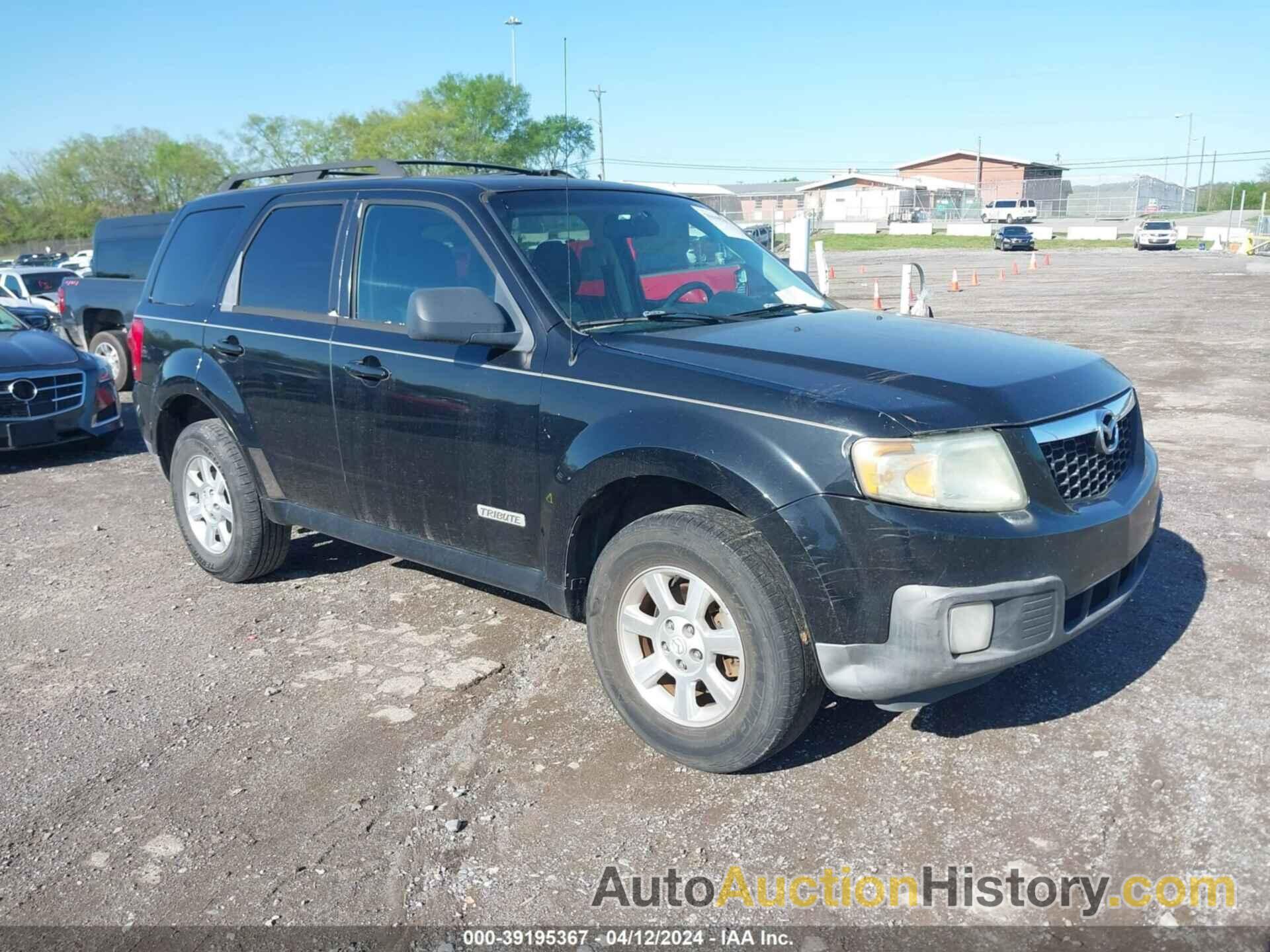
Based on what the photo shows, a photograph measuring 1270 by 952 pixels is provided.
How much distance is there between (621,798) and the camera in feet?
11.2

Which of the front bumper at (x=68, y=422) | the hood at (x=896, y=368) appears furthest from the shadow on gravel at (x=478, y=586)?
the front bumper at (x=68, y=422)

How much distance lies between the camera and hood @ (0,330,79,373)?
870 centimetres

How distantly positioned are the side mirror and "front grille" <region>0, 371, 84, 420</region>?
630 centimetres

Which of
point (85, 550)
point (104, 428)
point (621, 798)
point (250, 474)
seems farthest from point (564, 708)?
point (104, 428)

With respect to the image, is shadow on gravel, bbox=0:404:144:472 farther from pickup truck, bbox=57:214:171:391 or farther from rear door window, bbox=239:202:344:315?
rear door window, bbox=239:202:344:315

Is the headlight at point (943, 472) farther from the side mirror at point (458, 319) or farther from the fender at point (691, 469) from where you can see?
the side mirror at point (458, 319)

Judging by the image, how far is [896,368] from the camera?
134 inches

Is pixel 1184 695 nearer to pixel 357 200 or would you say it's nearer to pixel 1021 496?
pixel 1021 496

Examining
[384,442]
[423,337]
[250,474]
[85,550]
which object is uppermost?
[423,337]

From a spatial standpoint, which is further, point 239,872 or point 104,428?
point 104,428

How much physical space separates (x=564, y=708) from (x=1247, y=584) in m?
3.38

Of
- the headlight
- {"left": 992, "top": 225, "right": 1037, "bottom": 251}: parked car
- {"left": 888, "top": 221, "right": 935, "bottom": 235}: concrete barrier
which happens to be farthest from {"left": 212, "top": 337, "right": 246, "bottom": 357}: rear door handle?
{"left": 888, "top": 221, "right": 935, "bottom": 235}: concrete barrier

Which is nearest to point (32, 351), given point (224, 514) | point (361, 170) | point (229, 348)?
point (224, 514)

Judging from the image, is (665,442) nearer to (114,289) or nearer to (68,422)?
(68,422)
